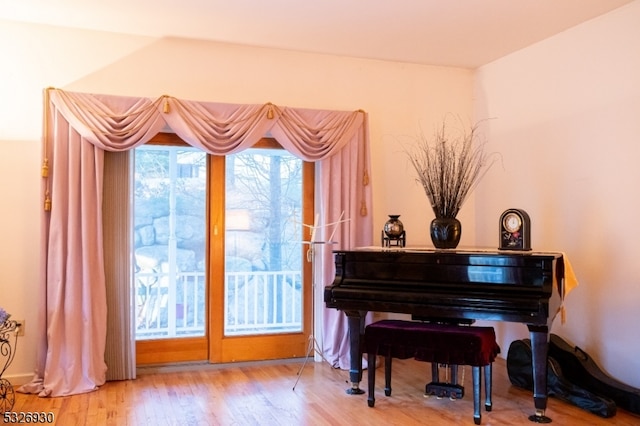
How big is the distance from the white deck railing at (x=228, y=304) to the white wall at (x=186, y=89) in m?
0.85

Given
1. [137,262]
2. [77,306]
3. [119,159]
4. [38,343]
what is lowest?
[38,343]

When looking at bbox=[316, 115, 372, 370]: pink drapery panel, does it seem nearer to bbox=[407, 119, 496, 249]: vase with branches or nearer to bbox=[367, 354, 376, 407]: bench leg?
bbox=[407, 119, 496, 249]: vase with branches

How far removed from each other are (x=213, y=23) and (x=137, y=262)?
1.95 m

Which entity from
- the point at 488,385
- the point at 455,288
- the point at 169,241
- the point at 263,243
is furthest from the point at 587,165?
the point at 169,241

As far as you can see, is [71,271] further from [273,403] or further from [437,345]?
[437,345]

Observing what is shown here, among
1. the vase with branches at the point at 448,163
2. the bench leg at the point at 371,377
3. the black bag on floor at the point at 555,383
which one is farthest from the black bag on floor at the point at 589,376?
the bench leg at the point at 371,377

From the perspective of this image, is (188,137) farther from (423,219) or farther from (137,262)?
(423,219)

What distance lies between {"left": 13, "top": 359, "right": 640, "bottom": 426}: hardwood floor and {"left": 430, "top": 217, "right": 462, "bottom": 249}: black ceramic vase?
1.04 m

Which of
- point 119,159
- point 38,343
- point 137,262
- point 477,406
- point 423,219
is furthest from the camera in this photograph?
point 423,219

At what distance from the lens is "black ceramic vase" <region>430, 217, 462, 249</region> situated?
389 centimetres

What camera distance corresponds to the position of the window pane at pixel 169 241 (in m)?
4.47

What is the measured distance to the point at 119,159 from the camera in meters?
4.19

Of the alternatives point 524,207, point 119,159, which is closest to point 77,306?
point 119,159

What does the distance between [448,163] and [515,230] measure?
0.97 meters
